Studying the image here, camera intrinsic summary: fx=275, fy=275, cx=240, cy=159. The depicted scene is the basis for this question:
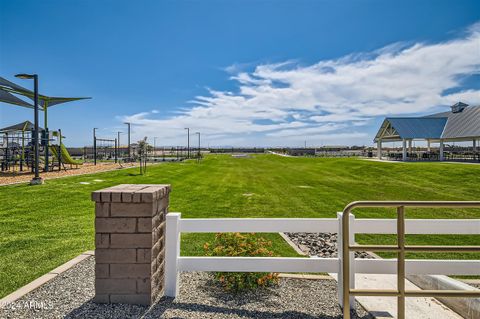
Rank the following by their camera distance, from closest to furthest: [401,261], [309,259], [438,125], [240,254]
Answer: [401,261]
[309,259]
[240,254]
[438,125]

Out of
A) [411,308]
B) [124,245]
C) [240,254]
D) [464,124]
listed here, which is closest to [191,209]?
[240,254]

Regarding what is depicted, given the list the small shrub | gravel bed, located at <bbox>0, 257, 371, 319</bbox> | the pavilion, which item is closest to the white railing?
gravel bed, located at <bbox>0, 257, 371, 319</bbox>

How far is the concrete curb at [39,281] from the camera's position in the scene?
133 inches

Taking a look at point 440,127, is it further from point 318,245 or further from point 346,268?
point 346,268

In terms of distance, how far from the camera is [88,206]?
9352 mm

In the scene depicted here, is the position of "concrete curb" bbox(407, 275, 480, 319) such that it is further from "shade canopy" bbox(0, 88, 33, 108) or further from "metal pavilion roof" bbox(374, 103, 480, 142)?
"metal pavilion roof" bbox(374, 103, 480, 142)

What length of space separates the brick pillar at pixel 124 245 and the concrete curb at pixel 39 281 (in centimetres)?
105

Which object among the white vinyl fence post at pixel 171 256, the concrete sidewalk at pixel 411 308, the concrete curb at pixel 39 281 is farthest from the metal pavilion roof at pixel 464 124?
the concrete curb at pixel 39 281

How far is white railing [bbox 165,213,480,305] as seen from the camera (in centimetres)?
346

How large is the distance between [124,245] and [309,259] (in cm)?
233

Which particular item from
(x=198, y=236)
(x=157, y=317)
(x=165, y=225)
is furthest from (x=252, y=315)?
(x=198, y=236)

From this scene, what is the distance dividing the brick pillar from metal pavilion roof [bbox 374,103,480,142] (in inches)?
1427

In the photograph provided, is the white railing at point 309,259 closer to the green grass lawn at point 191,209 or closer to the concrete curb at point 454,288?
the concrete curb at point 454,288

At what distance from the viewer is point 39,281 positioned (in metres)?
3.86
